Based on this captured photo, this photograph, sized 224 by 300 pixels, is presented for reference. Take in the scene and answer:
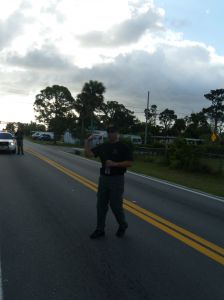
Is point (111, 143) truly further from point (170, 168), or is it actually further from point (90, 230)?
point (170, 168)

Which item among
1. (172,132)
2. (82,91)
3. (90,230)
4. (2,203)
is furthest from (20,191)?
(172,132)

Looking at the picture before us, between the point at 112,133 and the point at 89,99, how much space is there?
66.3 metres

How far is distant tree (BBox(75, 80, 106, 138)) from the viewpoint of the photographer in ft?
240

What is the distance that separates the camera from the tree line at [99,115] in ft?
245

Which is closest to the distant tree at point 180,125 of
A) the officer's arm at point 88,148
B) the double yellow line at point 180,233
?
the double yellow line at point 180,233

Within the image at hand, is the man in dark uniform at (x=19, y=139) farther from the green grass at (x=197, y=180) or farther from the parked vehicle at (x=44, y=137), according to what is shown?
the parked vehicle at (x=44, y=137)

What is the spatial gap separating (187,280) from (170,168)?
2228cm

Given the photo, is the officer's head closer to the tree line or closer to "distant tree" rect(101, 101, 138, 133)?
the tree line

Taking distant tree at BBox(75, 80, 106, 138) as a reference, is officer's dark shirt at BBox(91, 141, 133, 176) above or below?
below

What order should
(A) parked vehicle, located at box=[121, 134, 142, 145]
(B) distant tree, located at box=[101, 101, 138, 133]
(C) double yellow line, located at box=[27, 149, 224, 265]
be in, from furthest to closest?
(B) distant tree, located at box=[101, 101, 138, 133] → (A) parked vehicle, located at box=[121, 134, 142, 145] → (C) double yellow line, located at box=[27, 149, 224, 265]

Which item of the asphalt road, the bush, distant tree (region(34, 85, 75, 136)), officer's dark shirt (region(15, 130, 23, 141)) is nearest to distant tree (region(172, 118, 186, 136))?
distant tree (region(34, 85, 75, 136))

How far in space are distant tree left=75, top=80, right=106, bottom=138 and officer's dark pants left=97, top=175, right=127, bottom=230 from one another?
6569 cm

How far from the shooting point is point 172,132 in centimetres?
12444

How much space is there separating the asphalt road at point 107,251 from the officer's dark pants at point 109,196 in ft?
1.06
